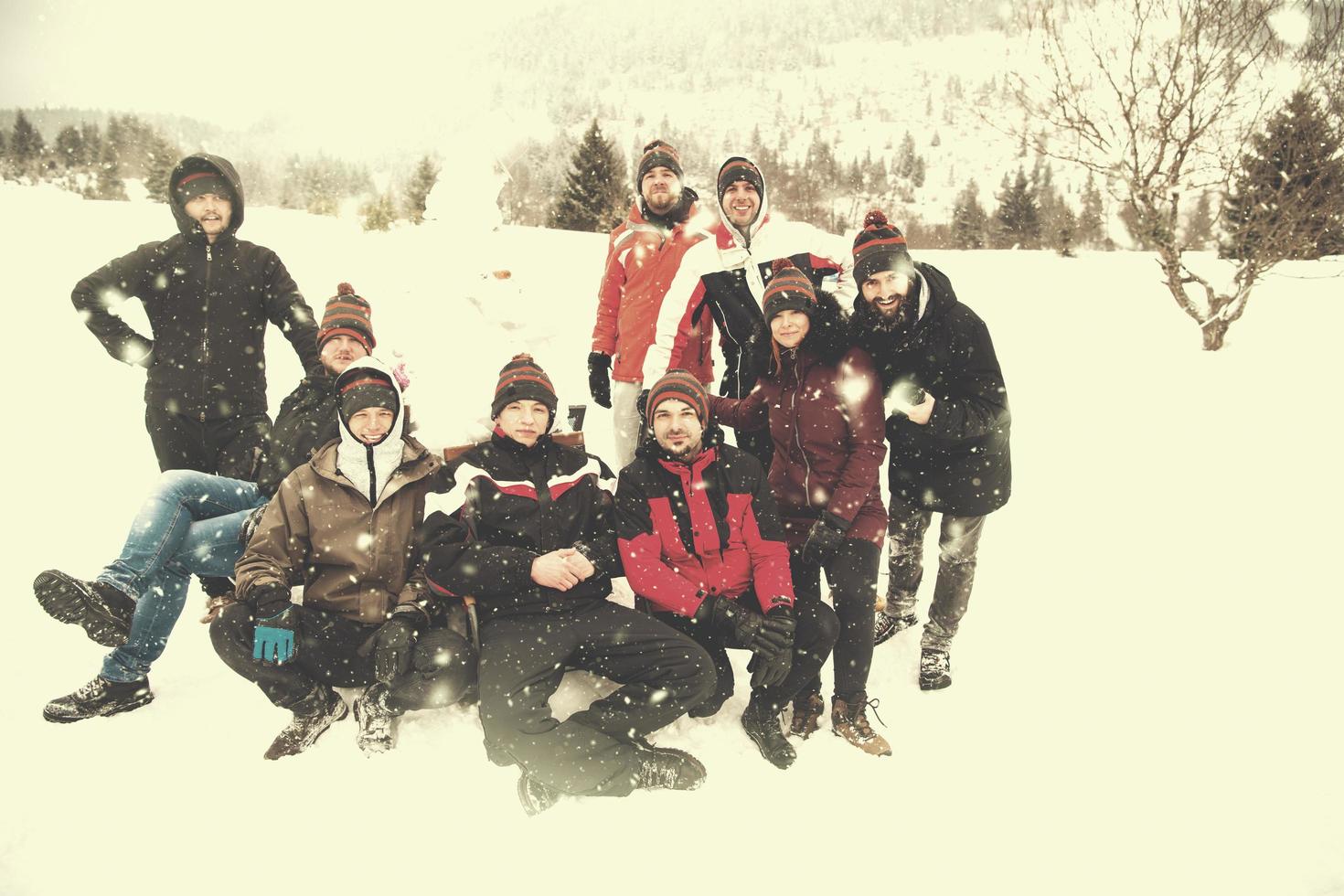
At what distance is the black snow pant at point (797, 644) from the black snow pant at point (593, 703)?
17 centimetres

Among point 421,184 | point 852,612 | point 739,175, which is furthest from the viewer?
point 421,184

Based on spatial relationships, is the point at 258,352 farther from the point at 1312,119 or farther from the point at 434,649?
the point at 1312,119

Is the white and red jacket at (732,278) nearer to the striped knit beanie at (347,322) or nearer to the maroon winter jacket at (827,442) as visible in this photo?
the maroon winter jacket at (827,442)

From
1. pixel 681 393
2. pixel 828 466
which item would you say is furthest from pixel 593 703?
pixel 828 466

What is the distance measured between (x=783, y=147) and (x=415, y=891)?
106 m

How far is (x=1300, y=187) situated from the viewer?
7.26m

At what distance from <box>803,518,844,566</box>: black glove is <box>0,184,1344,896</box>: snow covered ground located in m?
0.80

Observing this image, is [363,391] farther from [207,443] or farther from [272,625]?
[207,443]

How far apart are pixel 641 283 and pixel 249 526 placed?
2.42 m

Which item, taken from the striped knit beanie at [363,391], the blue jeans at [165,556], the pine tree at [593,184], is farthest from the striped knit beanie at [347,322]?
the pine tree at [593,184]

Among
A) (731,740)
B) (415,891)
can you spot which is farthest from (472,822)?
(731,740)

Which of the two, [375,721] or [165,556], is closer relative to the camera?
[375,721]

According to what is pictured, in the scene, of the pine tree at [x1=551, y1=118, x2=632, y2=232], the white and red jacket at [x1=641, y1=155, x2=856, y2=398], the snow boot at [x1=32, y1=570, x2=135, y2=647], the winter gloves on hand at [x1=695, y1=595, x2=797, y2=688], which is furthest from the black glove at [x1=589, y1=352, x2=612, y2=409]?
the pine tree at [x1=551, y1=118, x2=632, y2=232]

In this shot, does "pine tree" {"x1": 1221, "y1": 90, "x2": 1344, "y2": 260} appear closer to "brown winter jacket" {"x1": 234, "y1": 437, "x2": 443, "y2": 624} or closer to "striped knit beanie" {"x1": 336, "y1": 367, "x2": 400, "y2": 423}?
"striped knit beanie" {"x1": 336, "y1": 367, "x2": 400, "y2": 423}
